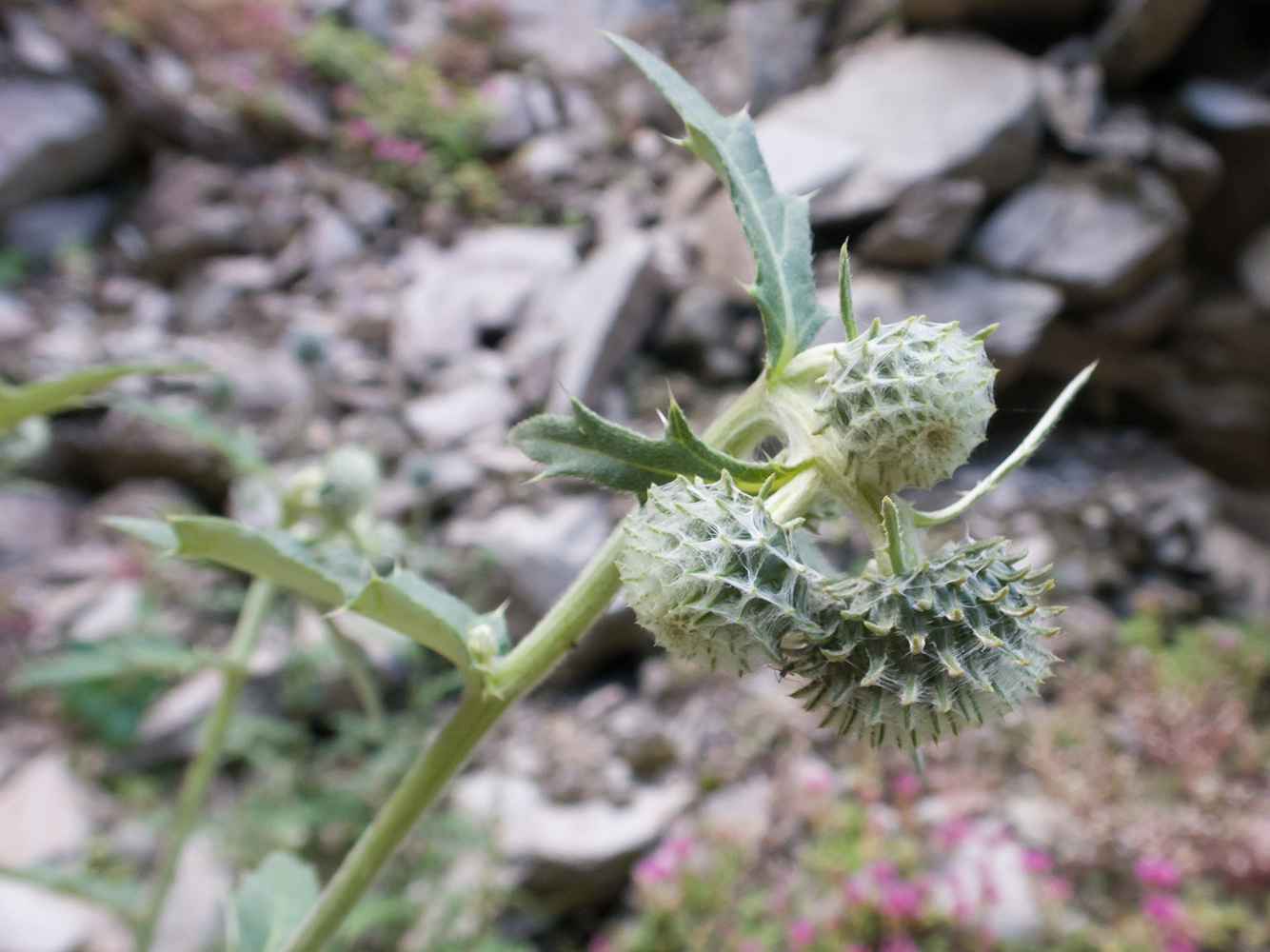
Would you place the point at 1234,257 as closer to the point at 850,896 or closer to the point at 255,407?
the point at 850,896

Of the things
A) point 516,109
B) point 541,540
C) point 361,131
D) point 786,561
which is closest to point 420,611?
point 786,561

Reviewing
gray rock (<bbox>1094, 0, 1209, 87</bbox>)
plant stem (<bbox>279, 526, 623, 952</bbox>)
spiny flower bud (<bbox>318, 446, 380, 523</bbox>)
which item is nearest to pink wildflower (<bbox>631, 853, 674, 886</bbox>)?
spiny flower bud (<bbox>318, 446, 380, 523</bbox>)

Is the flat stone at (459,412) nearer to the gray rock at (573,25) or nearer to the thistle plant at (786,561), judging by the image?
the thistle plant at (786,561)

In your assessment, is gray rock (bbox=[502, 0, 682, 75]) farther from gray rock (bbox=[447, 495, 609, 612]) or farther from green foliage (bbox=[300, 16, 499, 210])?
gray rock (bbox=[447, 495, 609, 612])

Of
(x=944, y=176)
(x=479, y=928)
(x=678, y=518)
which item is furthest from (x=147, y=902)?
(x=944, y=176)

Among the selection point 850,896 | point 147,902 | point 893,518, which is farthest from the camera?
point 850,896
